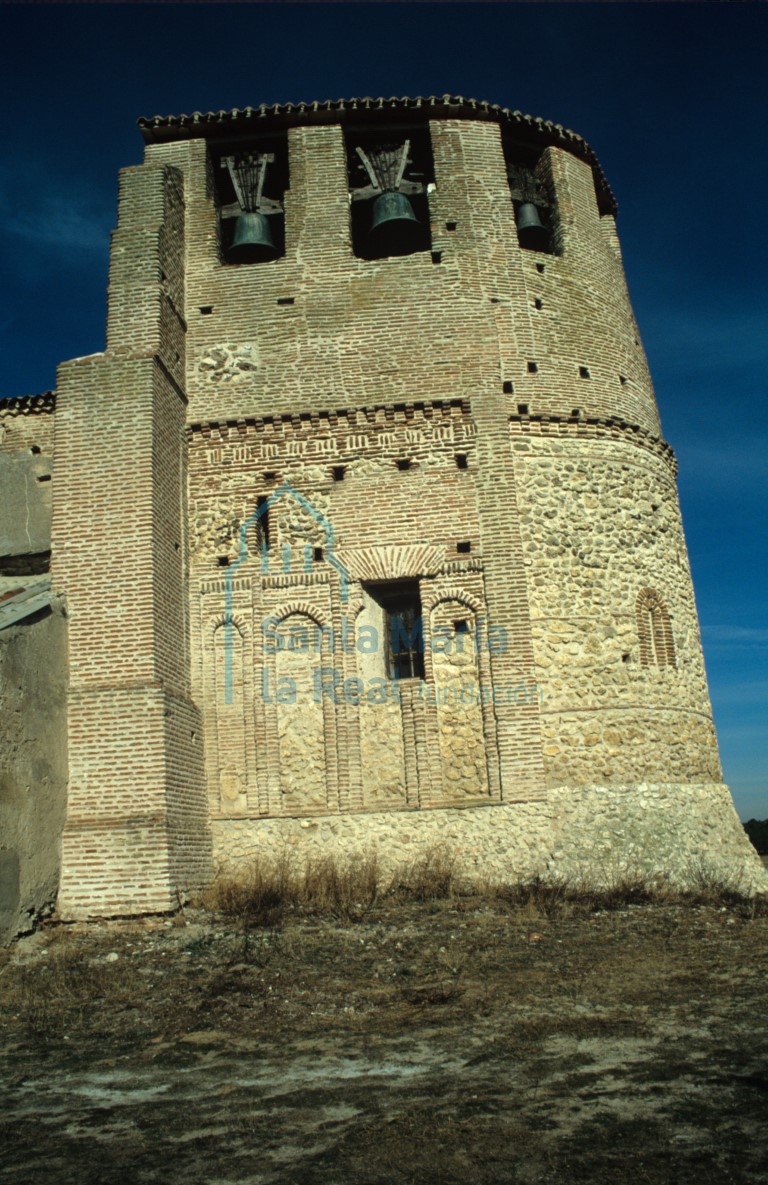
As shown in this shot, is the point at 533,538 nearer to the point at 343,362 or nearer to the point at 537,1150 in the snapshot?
the point at 343,362

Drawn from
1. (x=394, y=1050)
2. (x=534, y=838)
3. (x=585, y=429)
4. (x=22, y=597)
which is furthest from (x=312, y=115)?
(x=394, y=1050)

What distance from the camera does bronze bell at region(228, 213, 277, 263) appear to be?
1434 cm

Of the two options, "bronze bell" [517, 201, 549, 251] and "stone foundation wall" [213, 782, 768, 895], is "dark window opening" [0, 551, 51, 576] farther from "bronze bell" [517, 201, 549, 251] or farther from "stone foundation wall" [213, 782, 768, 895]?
"bronze bell" [517, 201, 549, 251]

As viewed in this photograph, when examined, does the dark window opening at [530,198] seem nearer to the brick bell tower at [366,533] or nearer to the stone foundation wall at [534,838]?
the brick bell tower at [366,533]

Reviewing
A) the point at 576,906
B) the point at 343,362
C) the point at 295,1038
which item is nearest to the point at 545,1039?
the point at 295,1038

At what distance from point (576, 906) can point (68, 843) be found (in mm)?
5425

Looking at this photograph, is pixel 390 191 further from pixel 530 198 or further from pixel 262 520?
pixel 262 520

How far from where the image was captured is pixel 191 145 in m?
14.9

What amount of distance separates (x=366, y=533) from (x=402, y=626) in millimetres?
1338

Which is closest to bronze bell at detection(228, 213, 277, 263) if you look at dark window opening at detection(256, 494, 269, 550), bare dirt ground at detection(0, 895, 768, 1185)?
dark window opening at detection(256, 494, 269, 550)

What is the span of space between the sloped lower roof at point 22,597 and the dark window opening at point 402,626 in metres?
4.08

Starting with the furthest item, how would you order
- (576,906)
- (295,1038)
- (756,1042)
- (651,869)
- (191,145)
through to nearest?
(191,145) → (651,869) → (576,906) → (295,1038) → (756,1042)

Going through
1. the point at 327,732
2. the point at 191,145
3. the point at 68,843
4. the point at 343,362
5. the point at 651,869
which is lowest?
the point at 651,869

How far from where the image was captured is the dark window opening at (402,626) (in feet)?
41.8
